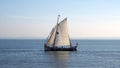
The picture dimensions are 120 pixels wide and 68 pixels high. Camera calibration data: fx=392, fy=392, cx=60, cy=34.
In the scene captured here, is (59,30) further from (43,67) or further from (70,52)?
(43,67)

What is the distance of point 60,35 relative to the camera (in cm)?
13450

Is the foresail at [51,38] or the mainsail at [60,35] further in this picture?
the foresail at [51,38]

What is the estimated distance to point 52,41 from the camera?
136 metres

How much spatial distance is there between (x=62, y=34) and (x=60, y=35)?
852 millimetres

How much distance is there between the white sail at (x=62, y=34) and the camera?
13412 cm

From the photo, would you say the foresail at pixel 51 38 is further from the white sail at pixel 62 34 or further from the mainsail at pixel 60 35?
the white sail at pixel 62 34

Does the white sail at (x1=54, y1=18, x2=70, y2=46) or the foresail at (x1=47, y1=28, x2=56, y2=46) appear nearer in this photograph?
the white sail at (x1=54, y1=18, x2=70, y2=46)

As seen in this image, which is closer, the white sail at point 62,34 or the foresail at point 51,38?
the white sail at point 62,34

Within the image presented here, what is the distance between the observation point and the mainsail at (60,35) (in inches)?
5281

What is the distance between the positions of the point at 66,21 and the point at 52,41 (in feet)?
27.9

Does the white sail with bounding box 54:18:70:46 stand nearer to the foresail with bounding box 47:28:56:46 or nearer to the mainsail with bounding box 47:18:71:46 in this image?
the mainsail with bounding box 47:18:71:46

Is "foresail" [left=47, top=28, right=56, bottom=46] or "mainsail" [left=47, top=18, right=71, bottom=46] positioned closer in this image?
"mainsail" [left=47, top=18, right=71, bottom=46]

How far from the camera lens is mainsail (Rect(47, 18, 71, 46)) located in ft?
440

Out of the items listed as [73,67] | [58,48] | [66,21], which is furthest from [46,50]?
[73,67]
